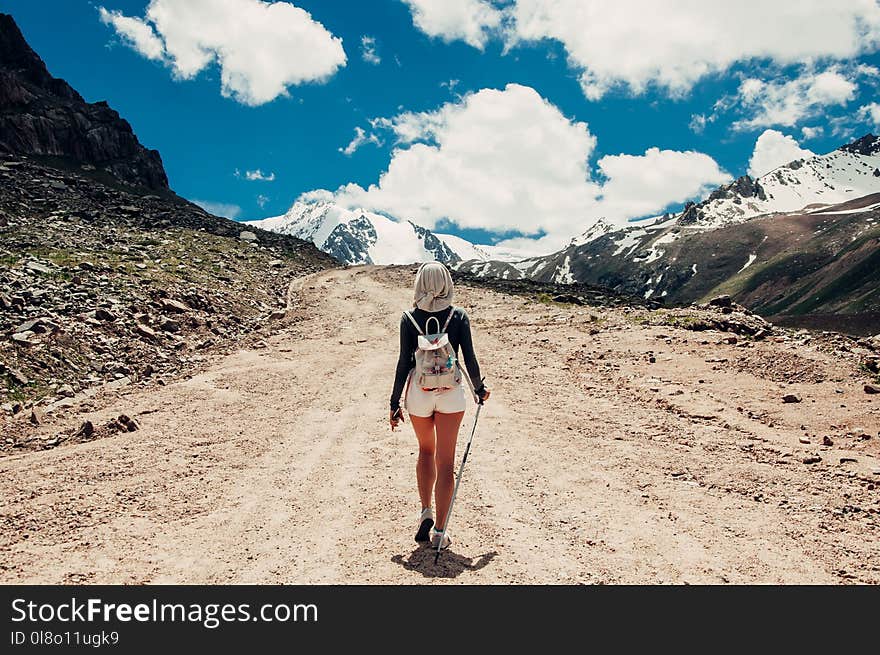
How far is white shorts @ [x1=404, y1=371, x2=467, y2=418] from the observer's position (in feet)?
20.7

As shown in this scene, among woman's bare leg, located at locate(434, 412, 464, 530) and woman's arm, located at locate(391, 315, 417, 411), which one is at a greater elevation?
woman's arm, located at locate(391, 315, 417, 411)

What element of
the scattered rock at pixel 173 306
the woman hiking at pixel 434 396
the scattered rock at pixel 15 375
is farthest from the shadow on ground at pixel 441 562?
the scattered rock at pixel 173 306

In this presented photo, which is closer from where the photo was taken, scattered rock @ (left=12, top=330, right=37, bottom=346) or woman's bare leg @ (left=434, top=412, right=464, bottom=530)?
woman's bare leg @ (left=434, top=412, right=464, bottom=530)

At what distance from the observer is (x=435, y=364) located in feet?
20.5

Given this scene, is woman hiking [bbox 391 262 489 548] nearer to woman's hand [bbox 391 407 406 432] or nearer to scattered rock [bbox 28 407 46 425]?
woman's hand [bbox 391 407 406 432]

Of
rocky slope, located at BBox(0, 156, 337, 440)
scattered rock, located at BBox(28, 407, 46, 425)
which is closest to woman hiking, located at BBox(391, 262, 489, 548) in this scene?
scattered rock, located at BBox(28, 407, 46, 425)

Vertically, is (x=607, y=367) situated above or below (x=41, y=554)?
above

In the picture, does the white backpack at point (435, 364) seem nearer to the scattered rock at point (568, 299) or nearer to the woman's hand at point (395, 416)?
the woman's hand at point (395, 416)

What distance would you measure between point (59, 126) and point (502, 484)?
7939cm

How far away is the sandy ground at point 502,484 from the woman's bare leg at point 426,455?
61cm
